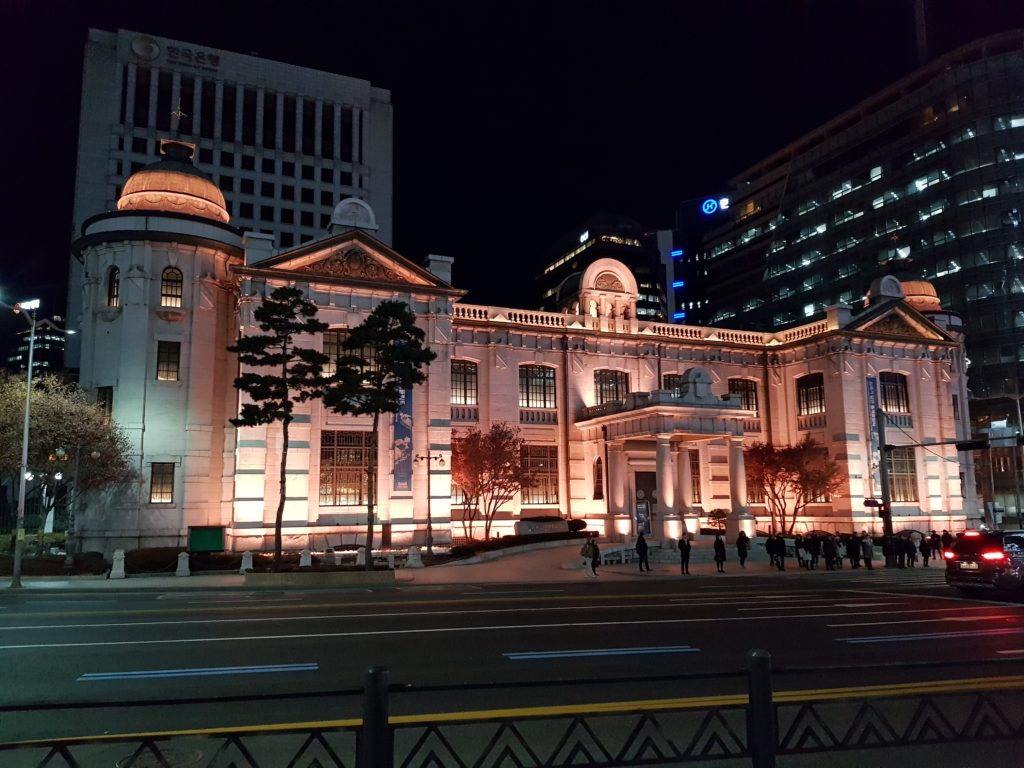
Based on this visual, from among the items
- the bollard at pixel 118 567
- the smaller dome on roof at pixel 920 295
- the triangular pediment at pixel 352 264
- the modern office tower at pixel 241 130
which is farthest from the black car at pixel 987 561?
the modern office tower at pixel 241 130

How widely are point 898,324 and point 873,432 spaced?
27.4 feet

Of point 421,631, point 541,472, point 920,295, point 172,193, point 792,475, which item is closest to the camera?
point 421,631

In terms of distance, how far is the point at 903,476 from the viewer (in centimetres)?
5375

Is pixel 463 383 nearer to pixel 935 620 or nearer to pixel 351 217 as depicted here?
pixel 351 217

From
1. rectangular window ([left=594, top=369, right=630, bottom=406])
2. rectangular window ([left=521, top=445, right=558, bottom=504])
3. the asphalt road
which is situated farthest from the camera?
rectangular window ([left=594, top=369, right=630, bottom=406])

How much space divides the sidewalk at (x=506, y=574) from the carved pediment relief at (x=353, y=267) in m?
16.2

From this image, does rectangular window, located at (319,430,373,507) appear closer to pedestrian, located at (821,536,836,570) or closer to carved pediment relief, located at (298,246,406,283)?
carved pediment relief, located at (298,246,406,283)

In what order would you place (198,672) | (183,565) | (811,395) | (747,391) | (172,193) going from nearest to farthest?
1. (198,672)
2. (183,565)
3. (172,193)
4. (811,395)
5. (747,391)

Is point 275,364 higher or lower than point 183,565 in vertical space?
higher

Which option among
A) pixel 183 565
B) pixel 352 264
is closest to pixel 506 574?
pixel 183 565

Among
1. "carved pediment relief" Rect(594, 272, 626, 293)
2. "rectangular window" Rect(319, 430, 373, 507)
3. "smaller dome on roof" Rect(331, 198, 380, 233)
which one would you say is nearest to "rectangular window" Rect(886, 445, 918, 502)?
"carved pediment relief" Rect(594, 272, 626, 293)

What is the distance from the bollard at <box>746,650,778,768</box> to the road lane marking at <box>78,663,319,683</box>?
7.38 meters

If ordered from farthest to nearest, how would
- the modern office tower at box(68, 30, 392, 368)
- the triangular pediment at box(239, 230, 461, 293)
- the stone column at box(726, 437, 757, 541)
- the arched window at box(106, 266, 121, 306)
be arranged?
the modern office tower at box(68, 30, 392, 368)
the stone column at box(726, 437, 757, 541)
the arched window at box(106, 266, 121, 306)
the triangular pediment at box(239, 230, 461, 293)

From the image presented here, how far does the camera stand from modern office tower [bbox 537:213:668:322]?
149 meters
